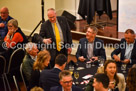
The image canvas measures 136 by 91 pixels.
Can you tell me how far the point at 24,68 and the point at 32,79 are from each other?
54 cm

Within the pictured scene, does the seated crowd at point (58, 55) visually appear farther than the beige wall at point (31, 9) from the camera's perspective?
No

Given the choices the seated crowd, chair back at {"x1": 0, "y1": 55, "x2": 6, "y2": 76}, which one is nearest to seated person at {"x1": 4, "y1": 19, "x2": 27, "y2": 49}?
the seated crowd

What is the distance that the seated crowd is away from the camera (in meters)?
3.92

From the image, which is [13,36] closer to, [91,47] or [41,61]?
[91,47]

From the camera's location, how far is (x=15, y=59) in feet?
17.5

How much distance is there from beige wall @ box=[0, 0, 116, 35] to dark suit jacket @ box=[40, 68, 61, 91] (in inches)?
195

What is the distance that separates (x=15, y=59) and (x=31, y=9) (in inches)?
162

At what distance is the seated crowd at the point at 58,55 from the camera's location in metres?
3.92

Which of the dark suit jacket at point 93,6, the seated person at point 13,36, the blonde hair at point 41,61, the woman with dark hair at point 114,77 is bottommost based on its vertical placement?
the woman with dark hair at point 114,77

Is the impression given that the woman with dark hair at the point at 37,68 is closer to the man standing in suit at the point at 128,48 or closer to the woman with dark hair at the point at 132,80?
the woman with dark hair at the point at 132,80

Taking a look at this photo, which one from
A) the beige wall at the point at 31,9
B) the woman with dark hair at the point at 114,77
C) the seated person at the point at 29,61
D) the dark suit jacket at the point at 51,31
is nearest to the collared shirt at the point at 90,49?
the dark suit jacket at the point at 51,31

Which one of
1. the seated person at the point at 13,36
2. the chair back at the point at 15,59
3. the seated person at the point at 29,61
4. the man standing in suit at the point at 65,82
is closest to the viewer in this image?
the man standing in suit at the point at 65,82

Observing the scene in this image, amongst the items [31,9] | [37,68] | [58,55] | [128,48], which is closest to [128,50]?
[128,48]

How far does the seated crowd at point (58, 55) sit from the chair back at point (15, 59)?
0.14 meters
